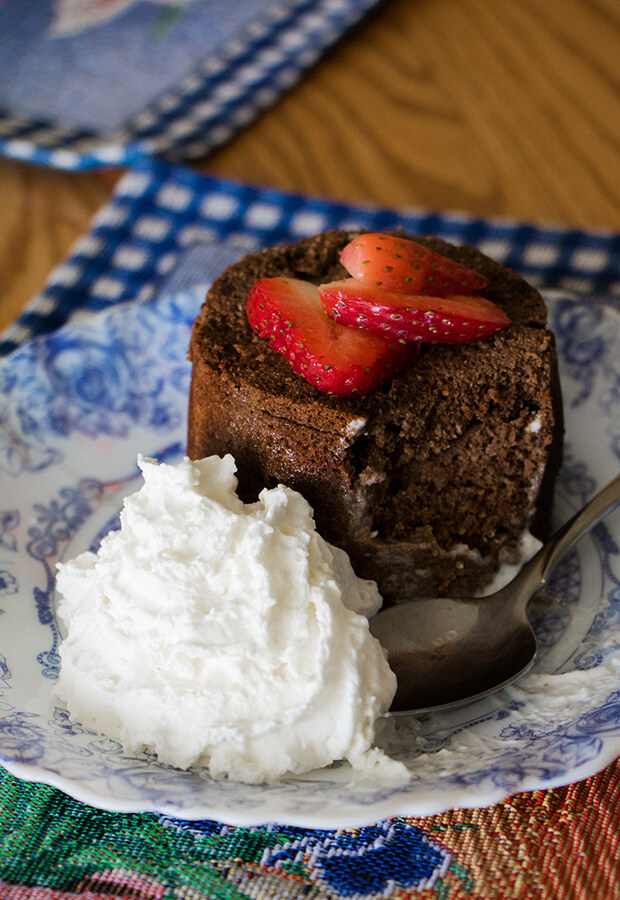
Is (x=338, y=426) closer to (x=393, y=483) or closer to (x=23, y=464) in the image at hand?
(x=393, y=483)

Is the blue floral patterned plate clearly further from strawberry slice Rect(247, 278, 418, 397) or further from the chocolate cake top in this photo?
strawberry slice Rect(247, 278, 418, 397)

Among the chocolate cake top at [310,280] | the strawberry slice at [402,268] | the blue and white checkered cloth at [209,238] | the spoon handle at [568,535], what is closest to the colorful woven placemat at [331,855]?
the spoon handle at [568,535]

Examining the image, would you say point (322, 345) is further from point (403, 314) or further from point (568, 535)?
point (568, 535)

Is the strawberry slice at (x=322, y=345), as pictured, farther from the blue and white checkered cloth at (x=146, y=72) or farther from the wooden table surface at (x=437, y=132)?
the blue and white checkered cloth at (x=146, y=72)

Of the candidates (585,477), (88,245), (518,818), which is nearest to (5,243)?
(88,245)

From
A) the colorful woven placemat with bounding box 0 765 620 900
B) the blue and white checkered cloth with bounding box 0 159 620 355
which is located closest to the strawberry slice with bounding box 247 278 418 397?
the colorful woven placemat with bounding box 0 765 620 900

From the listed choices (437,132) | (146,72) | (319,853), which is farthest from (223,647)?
(146,72)
